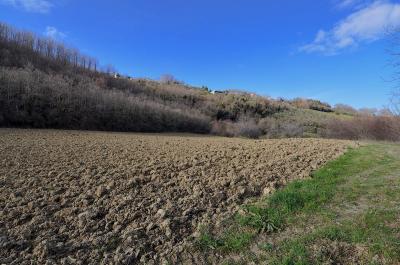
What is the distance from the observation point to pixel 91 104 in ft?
76.0

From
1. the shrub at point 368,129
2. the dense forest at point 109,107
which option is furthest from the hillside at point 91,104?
the shrub at point 368,129

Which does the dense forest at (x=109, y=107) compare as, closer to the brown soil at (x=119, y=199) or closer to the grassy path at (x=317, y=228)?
the brown soil at (x=119, y=199)

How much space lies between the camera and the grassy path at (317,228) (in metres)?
3.62

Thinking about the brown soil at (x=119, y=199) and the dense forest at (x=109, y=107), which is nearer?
the brown soil at (x=119, y=199)

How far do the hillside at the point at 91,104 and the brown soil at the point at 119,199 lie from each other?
12.1m

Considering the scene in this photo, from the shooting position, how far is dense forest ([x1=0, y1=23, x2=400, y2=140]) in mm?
20062

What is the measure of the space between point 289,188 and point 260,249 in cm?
223

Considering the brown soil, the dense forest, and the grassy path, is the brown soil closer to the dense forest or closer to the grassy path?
the grassy path

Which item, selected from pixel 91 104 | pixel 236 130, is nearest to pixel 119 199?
pixel 91 104

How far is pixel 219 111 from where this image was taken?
46.4m

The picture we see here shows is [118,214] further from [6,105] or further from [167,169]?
[6,105]

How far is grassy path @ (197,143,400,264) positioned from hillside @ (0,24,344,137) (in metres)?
18.3

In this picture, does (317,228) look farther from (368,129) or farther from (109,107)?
(368,129)

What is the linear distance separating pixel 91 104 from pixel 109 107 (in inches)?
55.7
